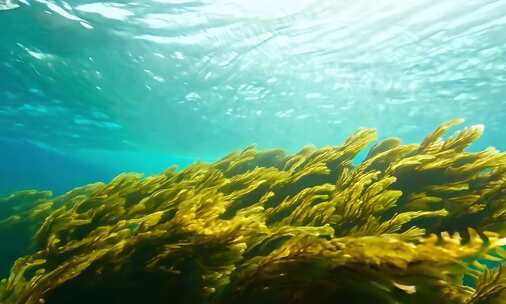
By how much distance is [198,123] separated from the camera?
31.3m

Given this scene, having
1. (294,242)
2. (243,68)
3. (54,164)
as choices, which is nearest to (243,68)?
(243,68)

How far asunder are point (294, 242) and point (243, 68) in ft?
63.3

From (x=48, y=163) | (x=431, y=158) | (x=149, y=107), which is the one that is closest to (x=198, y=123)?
(x=149, y=107)

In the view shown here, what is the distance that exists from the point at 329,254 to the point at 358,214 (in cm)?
52

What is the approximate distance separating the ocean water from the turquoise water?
8 cm

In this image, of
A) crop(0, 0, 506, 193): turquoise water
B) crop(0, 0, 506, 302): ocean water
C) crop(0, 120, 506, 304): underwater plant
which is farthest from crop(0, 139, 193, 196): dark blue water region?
crop(0, 120, 506, 304): underwater plant

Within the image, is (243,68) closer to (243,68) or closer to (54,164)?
(243,68)

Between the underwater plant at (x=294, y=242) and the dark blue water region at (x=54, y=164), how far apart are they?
31472 millimetres

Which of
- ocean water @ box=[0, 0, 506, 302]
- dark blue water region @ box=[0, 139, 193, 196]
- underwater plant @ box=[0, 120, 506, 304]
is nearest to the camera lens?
underwater plant @ box=[0, 120, 506, 304]

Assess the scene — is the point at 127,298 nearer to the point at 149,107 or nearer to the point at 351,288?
the point at 351,288

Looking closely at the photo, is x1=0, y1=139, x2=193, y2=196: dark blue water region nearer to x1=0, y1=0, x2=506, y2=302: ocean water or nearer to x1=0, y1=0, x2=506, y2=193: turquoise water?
x1=0, y1=0, x2=506, y2=302: ocean water

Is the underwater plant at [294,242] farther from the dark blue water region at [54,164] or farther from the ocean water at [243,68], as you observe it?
the dark blue water region at [54,164]

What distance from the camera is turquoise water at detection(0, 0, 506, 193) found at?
47.1ft

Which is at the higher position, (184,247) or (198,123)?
(198,123)
